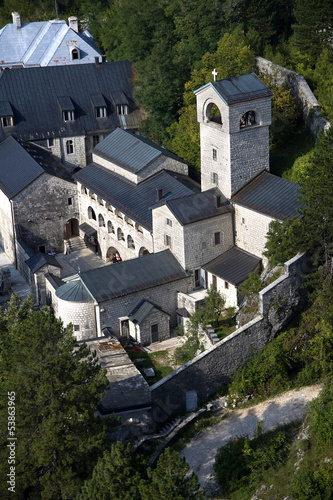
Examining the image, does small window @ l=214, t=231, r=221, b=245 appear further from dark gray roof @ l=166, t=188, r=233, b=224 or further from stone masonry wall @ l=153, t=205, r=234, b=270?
dark gray roof @ l=166, t=188, r=233, b=224

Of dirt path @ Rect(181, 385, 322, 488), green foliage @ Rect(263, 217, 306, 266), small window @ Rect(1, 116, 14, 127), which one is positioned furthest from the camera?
small window @ Rect(1, 116, 14, 127)

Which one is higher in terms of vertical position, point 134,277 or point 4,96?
point 4,96

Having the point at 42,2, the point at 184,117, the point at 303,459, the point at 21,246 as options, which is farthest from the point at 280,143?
the point at 42,2

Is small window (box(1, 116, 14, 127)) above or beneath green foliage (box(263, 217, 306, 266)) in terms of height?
above

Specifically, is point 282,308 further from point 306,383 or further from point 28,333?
point 28,333

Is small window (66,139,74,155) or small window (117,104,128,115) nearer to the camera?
small window (66,139,74,155)

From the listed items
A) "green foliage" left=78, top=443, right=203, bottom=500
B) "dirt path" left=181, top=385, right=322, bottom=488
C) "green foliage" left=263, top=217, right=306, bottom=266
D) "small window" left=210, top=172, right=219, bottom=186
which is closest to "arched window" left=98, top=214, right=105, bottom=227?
"small window" left=210, top=172, right=219, bottom=186

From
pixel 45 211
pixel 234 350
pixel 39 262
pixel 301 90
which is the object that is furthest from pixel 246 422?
pixel 301 90
